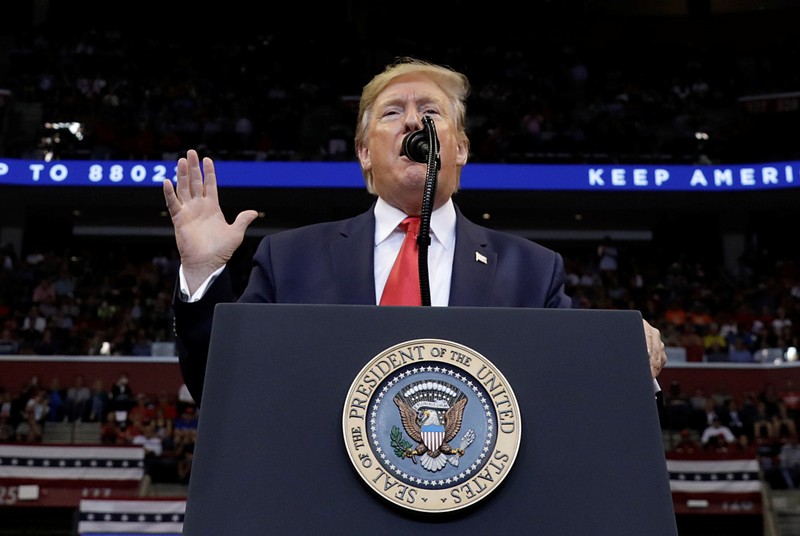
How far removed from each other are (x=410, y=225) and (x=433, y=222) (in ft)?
0.21

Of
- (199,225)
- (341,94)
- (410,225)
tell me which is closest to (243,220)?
(199,225)

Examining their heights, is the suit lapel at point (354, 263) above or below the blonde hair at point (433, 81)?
below

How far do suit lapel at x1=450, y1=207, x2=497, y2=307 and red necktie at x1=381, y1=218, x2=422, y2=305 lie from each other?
76 mm

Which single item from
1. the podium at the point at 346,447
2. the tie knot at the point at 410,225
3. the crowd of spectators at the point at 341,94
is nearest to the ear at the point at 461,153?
the tie knot at the point at 410,225

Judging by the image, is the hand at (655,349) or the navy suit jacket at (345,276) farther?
the navy suit jacket at (345,276)

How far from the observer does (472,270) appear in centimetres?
173

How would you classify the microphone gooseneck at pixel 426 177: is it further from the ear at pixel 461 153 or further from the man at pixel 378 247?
the ear at pixel 461 153

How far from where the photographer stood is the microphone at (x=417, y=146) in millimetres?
1571

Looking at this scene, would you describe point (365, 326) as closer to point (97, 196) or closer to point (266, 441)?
point (266, 441)

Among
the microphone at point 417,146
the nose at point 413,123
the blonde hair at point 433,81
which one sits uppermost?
the blonde hair at point 433,81

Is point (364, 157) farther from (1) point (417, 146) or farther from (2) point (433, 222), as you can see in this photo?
(1) point (417, 146)

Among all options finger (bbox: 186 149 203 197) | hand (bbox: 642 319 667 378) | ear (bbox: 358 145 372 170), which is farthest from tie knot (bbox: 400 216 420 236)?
hand (bbox: 642 319 667 378)

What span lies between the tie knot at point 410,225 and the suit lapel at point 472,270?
83 mm

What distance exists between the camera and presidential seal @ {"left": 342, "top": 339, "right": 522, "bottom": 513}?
1092 mm
